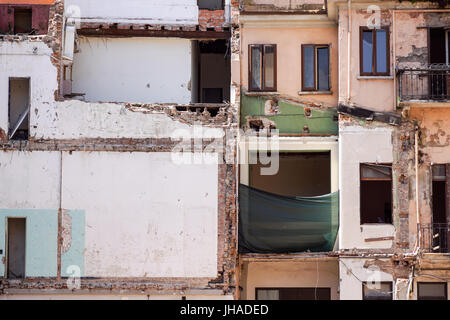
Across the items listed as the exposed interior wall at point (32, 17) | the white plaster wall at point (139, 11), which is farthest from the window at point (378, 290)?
the exposed interior wall at point (32, 17)

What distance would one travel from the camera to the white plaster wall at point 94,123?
27.7m

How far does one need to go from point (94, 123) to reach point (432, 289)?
448 inches

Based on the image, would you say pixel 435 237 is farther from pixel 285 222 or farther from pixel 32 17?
pixel 32 17

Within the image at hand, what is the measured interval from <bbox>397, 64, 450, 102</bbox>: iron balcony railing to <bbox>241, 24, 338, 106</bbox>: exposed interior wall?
2.23 m

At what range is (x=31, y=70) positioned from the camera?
1099 inches

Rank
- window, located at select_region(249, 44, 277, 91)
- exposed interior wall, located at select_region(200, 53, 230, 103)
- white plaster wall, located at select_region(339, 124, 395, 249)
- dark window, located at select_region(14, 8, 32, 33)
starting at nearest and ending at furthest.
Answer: white plaster wall, located at select_region(339, 124, 395, 249), window, located at select_region(249, 44, 277, 91), dark window, located at select_region(14, 8, 32, 33), exposed interior wall, located at select_region(200, 53, 230, 103)

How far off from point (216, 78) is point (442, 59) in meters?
8.73

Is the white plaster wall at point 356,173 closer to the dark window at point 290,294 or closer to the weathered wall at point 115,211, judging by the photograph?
the dark window at point 290,294

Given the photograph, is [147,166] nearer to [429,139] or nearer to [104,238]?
[104,238]

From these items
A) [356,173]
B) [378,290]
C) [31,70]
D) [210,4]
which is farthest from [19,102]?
[378,290]

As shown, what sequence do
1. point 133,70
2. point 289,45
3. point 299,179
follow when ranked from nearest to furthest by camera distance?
point 289,45, point 133,70, point 299,179

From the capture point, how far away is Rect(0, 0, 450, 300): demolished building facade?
27.2 metres

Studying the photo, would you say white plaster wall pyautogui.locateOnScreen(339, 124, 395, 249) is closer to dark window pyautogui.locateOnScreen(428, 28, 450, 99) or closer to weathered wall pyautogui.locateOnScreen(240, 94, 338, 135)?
weathered wall pyautogui.locateOnScreen(240, 94, 338, 135)

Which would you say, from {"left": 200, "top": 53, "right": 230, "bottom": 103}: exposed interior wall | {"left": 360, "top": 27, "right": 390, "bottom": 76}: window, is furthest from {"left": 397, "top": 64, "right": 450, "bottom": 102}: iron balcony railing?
{"left": 200, "top": 53, "right": 230, "bottom": 103}: exposed interior wall
